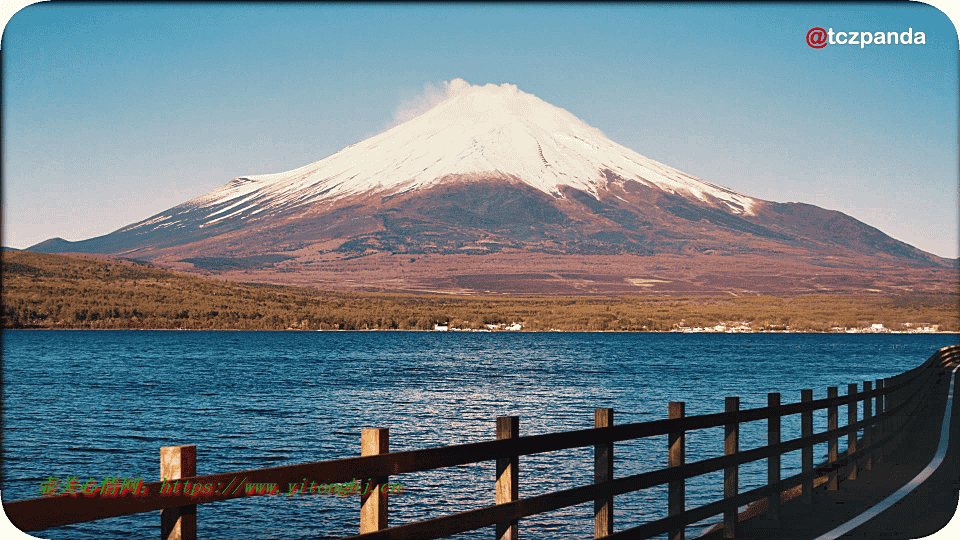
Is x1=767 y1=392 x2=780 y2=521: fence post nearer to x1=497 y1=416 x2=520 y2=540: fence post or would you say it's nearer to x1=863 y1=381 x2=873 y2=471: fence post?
x1=863 y1=381 x2=873 y2=471: fence post

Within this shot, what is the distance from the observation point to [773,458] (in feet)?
34.6

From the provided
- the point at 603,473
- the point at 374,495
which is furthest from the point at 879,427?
the point at 374,495

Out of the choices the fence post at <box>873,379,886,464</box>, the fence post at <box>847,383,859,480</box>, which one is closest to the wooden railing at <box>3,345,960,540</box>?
the fence post at <box>847,383,859,480</box>

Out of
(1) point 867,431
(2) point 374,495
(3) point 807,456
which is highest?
(2) point 374,495

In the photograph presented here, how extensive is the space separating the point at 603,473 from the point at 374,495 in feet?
8.37

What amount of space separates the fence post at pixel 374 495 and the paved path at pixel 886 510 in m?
5.22

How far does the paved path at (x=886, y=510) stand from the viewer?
9.84m

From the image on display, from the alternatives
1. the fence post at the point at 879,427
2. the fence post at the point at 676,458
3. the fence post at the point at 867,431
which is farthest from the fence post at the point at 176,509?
the fence post at the point at 879,427

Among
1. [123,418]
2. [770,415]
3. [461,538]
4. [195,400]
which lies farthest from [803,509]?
[195,400]

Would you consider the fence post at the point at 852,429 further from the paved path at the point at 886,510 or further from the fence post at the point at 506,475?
the fence post at the point at 506,475

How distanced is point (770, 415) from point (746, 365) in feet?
315

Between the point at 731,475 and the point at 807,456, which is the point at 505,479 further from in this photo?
the point at 807,456

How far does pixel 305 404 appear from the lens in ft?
166

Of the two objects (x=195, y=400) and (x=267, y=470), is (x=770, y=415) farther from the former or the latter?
(x=195, y=400)
